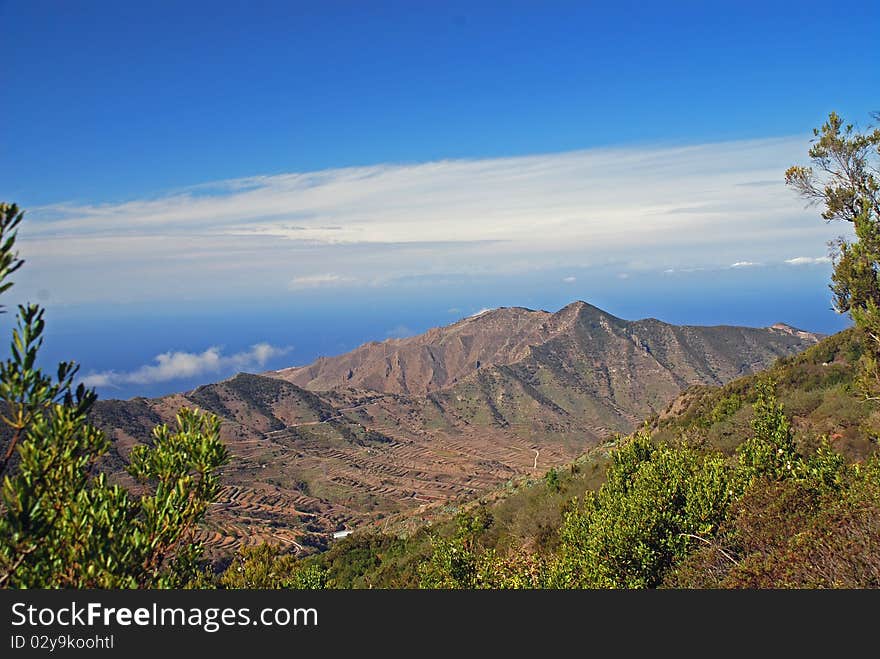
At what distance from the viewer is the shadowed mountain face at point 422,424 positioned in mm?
111375

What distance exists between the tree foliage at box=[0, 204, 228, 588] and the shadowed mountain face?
273 feet

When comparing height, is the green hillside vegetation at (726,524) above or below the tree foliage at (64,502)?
below

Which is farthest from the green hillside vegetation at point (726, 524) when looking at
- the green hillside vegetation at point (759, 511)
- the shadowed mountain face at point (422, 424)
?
the shadowed mountain face at point (422, 424)

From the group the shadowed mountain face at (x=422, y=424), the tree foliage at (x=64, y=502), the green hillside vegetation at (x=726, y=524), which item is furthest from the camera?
the shadowed mountain face at (x=422, y=424)

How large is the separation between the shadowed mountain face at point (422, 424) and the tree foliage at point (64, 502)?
8332cm

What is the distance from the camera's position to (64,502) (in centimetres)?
729

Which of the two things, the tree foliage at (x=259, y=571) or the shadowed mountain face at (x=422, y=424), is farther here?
the shadowed mountain face at (x=422, y=424)

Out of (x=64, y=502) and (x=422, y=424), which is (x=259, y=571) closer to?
(x=64, y=502)

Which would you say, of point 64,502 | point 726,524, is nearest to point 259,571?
point 64,502

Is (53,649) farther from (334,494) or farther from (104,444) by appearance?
(334,494)

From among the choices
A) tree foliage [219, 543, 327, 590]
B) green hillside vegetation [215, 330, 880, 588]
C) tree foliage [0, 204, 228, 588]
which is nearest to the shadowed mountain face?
tree foliage [219, 543, 327, 590]

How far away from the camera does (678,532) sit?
16.0m

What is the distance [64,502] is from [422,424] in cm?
→ 17089

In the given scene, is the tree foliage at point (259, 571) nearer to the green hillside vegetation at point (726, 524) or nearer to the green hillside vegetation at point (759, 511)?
the green hillside vegetation at point (726, 524)
